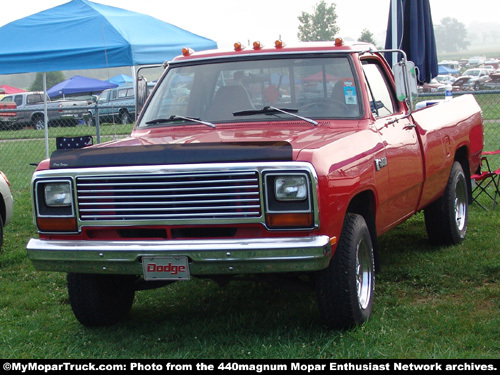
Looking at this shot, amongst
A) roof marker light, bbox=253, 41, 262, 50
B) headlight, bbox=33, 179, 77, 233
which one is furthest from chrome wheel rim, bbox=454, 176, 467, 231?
headlight, bbox=33, 179, 77, 233

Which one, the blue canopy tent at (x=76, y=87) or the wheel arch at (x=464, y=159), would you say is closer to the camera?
the wheel arch at (x=464, y=159)

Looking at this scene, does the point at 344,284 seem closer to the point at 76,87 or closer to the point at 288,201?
the point at 288,201

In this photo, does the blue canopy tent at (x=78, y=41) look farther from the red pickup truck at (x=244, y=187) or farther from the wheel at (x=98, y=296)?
the wheel at (x=98, y=296)

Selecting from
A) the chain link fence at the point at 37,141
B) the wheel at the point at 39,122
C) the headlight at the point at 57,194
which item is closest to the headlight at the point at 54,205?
the headlight at the point at 57,194

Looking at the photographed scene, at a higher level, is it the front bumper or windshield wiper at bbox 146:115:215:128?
windshield wiper at bbox 146:115:215:128

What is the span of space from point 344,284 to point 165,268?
1.08m

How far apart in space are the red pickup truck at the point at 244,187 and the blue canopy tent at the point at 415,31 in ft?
13.8

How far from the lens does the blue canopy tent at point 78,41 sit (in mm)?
10312

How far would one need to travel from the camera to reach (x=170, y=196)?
14.7 ft

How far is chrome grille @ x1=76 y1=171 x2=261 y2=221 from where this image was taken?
437 cm

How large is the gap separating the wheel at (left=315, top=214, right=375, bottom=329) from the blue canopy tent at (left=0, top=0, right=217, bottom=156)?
242 inches

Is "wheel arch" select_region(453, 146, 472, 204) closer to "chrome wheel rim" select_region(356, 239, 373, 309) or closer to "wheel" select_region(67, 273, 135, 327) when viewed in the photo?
"chrome wheel rim" select_region(356, 239, 373, 309)

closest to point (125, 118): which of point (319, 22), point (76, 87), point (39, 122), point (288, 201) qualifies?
point (39, 122)

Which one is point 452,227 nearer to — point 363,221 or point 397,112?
point 397,112
